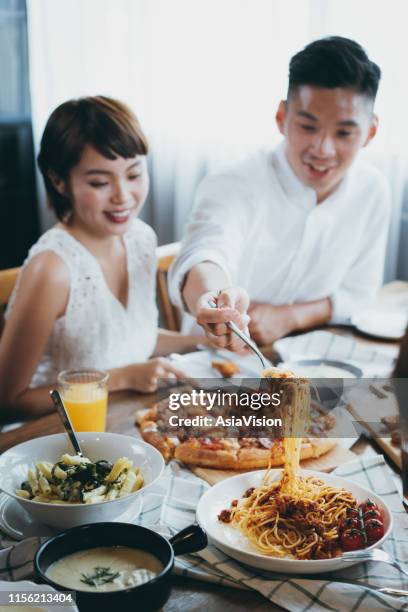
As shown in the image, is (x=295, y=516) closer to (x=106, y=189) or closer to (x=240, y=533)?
(x=240, y=533)

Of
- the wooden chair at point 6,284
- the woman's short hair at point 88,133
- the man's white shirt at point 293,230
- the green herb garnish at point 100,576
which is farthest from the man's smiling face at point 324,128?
the green herb garnish at point 100,576

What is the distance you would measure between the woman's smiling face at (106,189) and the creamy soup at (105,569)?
106cm

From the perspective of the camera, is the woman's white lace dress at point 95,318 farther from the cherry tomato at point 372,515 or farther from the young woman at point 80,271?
the cherry tomato at point 372,515

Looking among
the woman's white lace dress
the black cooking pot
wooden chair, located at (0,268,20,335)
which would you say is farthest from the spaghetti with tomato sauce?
wooden chair, located at (0,268,20,335)

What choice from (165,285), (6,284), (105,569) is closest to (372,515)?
(105,569)

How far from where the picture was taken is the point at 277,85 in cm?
316

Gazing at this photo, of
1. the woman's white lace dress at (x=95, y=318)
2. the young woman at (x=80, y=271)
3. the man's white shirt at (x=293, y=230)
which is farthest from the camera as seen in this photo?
the man's white shirt at (x=293, y=230)

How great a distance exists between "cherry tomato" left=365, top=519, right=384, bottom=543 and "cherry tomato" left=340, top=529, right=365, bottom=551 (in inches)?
0.4

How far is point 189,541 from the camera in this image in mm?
883

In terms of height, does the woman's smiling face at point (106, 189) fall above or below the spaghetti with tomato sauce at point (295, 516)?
above

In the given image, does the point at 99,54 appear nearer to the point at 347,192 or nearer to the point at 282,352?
the point at 347,192

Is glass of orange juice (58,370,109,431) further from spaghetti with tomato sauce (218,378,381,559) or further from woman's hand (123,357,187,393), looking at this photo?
spaghetti with tomato sauce (218,378,381,559)

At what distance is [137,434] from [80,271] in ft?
2.04

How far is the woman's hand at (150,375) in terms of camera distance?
58.9 inches
